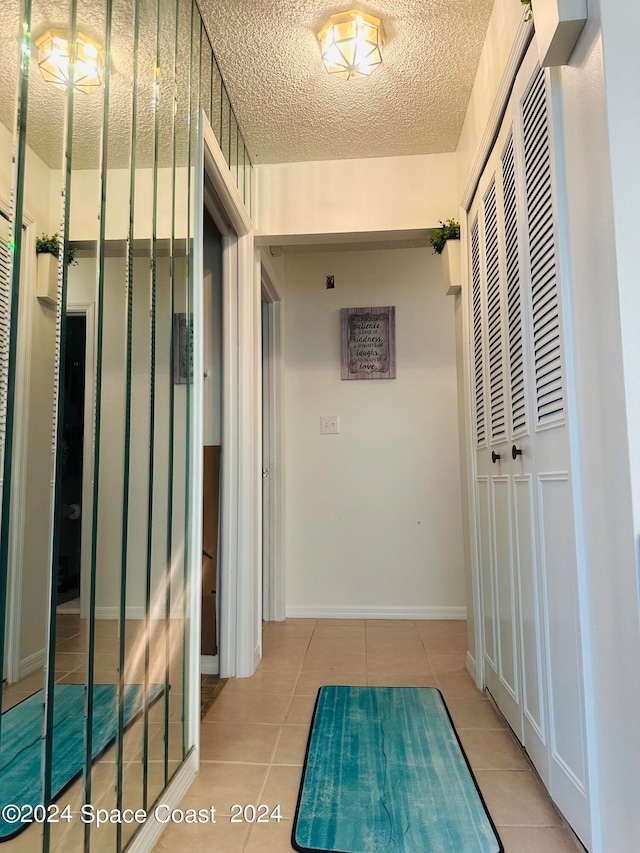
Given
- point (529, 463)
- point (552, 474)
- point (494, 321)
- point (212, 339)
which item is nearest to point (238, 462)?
point (212, 339)

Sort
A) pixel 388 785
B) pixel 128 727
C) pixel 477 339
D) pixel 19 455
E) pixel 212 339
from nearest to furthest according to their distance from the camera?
pixel 19 455 → pixel 128 727 → pixel 388 785 → pixel 477 339 → pixel 212 339

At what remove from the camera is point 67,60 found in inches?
40.4

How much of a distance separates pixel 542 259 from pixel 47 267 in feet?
3.78

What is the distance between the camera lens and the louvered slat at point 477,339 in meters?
2.26

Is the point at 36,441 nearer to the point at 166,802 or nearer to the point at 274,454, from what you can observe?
the point at 166,802

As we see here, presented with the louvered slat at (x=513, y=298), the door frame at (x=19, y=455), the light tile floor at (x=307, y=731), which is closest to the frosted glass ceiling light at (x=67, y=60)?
the door frame at (x=19, y=455)

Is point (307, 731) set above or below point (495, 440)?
below

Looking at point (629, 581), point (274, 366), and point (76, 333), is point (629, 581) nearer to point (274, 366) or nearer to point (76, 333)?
point (76, 333)

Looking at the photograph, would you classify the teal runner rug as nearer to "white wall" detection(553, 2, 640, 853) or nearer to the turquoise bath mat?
"white wall" detection(553, 2, 640, 853)

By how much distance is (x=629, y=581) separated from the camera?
971 mm

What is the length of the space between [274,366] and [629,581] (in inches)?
113

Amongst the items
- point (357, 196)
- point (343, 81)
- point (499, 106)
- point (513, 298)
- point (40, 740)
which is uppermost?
point (343, 81)

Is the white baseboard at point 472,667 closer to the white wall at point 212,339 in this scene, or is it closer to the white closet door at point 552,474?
the white closet door at point 552,474

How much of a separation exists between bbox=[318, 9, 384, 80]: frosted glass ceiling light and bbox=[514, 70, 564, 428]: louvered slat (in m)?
0.65
